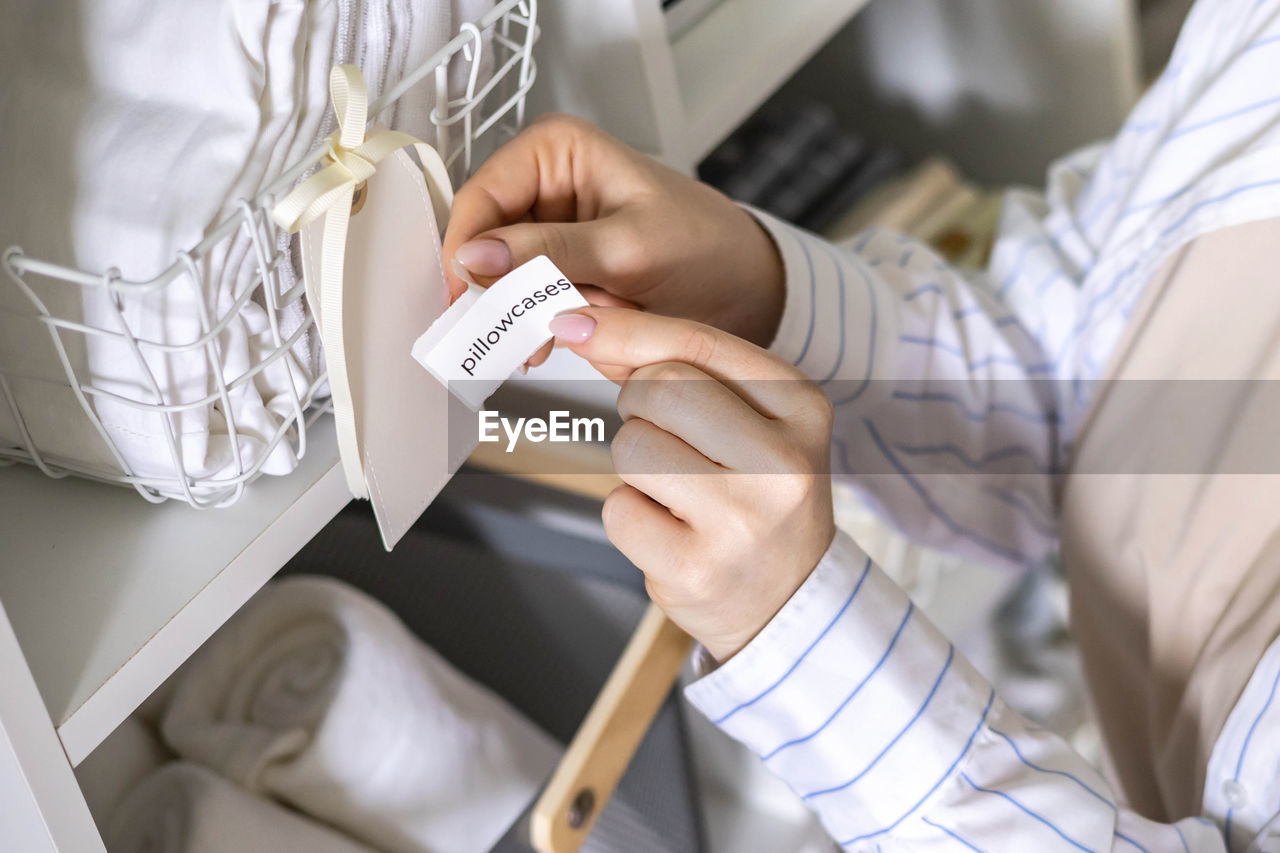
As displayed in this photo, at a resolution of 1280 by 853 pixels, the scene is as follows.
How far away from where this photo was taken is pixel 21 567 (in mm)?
347

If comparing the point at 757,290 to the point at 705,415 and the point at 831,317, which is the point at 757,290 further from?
the point at 705,415

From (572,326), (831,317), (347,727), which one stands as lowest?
(347,727)

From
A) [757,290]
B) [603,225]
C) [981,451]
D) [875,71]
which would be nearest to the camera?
[603,225]

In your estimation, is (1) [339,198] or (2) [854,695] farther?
(2) [854,695]

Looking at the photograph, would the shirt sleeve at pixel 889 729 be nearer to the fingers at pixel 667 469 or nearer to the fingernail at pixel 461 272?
the fingers at pixel 667 469

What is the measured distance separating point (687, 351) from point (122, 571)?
0.21 m

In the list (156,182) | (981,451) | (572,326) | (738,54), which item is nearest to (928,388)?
(981,451)

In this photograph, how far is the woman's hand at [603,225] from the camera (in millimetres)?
374

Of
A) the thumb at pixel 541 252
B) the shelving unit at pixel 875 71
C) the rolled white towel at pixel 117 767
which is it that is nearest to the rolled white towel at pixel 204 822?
the rolled white towel at pixel 117 767

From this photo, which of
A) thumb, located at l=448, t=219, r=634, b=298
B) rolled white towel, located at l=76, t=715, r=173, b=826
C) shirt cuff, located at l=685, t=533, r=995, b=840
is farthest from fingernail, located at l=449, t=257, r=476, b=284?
rolled white towel, located at l=76, t=715, r=173, b=826

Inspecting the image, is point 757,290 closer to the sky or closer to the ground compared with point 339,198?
closer to the ground

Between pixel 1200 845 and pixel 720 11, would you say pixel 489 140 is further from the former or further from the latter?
pixel 1200 845

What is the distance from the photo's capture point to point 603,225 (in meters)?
0.41

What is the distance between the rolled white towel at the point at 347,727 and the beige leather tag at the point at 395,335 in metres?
0.18
